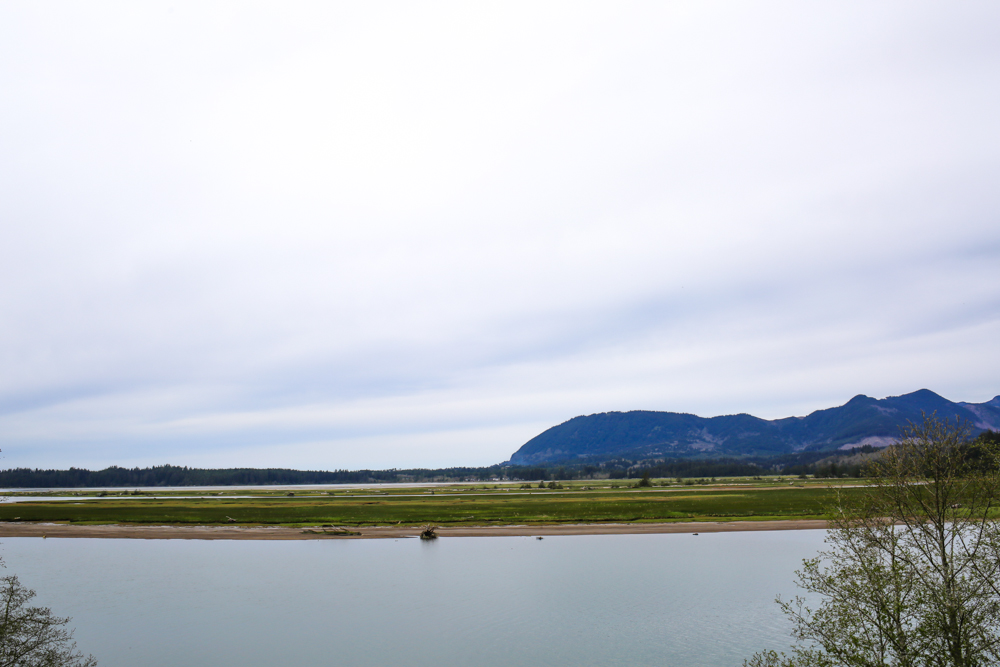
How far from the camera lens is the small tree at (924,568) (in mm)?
15070

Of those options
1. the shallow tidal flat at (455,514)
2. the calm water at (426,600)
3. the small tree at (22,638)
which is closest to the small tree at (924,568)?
the calm water at (426,600)

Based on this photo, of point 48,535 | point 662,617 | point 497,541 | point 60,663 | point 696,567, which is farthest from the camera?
point 48,535

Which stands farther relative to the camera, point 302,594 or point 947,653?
point 302,594

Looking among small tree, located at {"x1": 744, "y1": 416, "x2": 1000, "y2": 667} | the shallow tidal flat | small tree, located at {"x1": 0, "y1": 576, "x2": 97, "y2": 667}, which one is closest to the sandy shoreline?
the shallow tidal flat

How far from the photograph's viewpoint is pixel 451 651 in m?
26.6

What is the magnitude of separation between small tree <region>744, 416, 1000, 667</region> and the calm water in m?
10.1

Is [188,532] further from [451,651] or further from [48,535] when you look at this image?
[451,651]

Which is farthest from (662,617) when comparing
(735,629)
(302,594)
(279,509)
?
(279,509)

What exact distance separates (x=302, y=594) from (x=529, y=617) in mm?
15971

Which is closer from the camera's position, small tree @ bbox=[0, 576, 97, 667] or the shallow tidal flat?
small tree @ bbox=[0, 576, 97, 667]

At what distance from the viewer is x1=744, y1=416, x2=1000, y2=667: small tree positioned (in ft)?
49.4

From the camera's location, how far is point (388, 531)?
2672 inches

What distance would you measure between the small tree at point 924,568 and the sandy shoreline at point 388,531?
48.9 m

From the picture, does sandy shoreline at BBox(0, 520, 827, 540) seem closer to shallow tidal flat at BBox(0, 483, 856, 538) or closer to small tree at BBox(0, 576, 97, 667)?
shallow tidal flat at BBox(0, 483, 856, 538)
